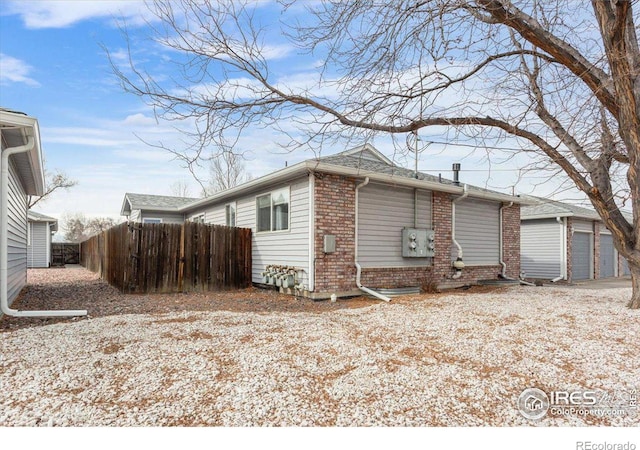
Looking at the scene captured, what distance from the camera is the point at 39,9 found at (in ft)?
16.0

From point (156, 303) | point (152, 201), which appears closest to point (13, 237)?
point (156, 303)

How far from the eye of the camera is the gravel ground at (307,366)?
2.65m

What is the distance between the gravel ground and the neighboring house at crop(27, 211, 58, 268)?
18084 millimetres

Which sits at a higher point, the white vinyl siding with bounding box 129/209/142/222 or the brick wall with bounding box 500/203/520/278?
the white vinyl siding with bounding box 129/209/142/222

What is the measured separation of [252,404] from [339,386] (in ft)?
2.45

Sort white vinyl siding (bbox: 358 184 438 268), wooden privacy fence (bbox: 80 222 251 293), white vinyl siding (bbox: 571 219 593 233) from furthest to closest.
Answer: white vinyl siding (bbox: 571 219 593 233) → wooden privacy fence (bbox: 80 222 251 293) → white vinyl siding (bbox: 358 184 438 268)

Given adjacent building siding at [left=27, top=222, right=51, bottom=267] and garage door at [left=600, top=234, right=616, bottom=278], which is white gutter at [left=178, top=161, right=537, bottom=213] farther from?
adjacent building siding at [left=27, top=222, right=51, bottom=267]

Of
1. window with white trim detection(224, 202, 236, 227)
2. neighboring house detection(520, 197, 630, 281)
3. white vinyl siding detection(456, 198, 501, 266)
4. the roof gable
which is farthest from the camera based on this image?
the roof gable

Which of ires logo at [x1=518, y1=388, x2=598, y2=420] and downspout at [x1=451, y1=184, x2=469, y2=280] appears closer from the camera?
ires logo at [x1=518, y1=388, x2=598, y2=420]

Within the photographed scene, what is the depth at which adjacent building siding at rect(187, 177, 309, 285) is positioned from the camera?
822 cm

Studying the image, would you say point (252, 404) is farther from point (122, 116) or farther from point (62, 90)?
point (62, 90)

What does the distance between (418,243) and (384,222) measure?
1.12 meters

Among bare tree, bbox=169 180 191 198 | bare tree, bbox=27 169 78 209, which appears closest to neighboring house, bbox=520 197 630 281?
bare tree, bbox=169 180 191 198

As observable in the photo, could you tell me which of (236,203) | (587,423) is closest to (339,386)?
(587,423)
